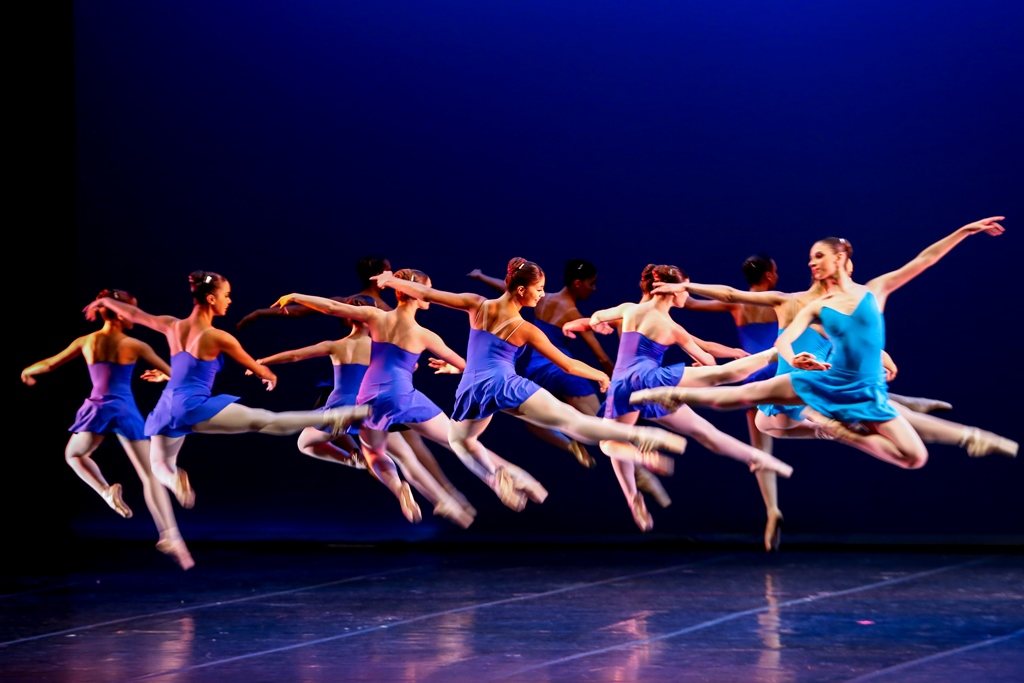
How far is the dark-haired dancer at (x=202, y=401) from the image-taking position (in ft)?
22.4

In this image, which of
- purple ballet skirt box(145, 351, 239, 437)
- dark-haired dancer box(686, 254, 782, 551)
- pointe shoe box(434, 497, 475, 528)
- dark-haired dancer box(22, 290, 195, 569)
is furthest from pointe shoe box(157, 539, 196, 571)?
dark-haired dancer box(686, 254, 782, 551)

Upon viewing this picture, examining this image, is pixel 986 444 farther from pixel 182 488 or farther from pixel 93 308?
pixel 93 308

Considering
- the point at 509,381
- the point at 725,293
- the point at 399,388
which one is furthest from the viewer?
the point at 399,388

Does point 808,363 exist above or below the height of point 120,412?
below

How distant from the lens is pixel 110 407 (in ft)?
26.0

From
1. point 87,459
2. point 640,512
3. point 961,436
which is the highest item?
point 87,459

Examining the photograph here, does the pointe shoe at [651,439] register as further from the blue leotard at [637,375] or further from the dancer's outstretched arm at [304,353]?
the dancer's outstretched arm at [304,353]

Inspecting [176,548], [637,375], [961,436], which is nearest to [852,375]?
[961,436]

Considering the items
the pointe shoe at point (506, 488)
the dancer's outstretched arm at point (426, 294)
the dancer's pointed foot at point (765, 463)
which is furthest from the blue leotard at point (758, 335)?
the dancer's outstretched arm at point (426, 294)

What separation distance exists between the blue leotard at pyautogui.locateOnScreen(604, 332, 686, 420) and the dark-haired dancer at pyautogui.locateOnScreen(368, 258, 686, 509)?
0.39m

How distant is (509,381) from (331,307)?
101cm

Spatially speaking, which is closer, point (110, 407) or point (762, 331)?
point (762, 331)

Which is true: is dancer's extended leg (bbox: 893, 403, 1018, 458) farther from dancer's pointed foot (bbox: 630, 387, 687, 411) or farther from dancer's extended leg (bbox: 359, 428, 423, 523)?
dancer's extended leg (bbox: 359, 428, 423, 523)

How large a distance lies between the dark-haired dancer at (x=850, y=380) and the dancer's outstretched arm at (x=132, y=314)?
3056 millimetres
